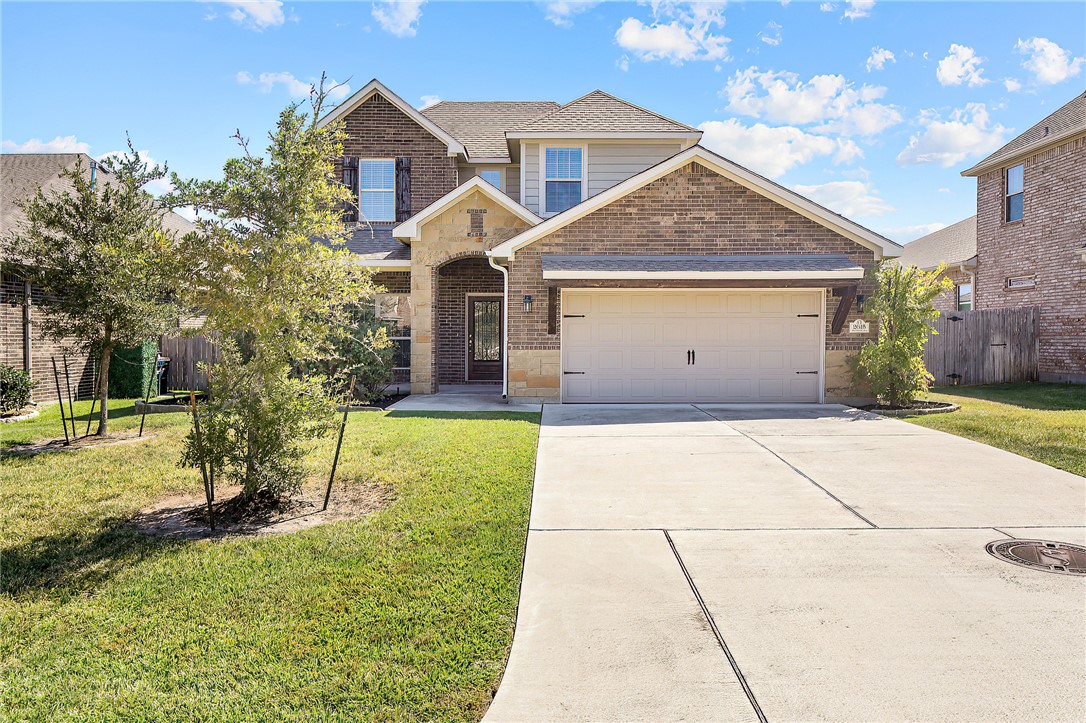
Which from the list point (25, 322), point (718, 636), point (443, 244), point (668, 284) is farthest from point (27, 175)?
point (718, 636)

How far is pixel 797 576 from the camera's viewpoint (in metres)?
4.58

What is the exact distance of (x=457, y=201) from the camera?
49.2 feet

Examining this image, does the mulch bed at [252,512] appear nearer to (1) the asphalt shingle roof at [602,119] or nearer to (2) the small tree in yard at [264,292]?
(2) the small tree in yard at [264,292]

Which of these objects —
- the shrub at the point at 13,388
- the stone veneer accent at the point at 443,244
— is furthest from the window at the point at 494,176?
the shrub at the point at 13,388

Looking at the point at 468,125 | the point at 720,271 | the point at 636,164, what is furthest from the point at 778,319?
the point at 468,125

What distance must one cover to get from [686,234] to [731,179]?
1.44m

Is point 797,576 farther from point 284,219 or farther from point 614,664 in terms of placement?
point 284,219

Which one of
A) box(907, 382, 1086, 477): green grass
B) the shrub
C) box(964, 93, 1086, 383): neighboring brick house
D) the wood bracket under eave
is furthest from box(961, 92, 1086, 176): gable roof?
the shrub

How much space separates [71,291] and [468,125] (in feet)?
44.3

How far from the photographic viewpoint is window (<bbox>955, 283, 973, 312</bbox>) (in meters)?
24.5

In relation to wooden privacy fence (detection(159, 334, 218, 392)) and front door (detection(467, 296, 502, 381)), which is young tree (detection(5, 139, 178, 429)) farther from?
front door (detection(467, 296, 502, 381))

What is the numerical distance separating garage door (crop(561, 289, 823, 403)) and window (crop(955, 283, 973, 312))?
14415mm

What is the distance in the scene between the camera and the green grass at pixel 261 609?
10.3 feet

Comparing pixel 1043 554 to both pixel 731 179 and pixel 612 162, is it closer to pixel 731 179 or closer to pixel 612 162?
pixel 731 179
